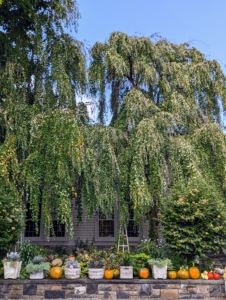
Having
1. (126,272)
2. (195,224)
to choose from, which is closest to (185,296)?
(126,272)

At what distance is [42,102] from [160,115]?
3.06 m

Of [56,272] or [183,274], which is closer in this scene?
[56,272]

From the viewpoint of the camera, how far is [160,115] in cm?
723

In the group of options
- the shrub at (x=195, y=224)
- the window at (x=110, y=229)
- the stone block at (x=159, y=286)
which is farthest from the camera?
the window at (x=110, y=229)

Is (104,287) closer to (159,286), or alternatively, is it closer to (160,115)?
(159,286)

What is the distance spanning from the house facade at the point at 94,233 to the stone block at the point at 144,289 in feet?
15.3

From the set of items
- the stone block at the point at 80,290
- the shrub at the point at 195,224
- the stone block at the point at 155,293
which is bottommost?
the stone block at the point at 155,293

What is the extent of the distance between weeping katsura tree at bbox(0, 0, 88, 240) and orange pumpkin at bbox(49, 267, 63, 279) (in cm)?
114

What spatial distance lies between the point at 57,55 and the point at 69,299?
18.7 feet

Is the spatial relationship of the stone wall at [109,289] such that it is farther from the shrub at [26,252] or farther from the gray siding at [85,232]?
the gray siding at [85,232]

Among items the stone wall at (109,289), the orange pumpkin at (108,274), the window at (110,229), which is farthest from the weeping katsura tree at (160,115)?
the orange pumpkin at (108,274)

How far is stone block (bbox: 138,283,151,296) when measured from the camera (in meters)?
4.97

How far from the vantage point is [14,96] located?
6668 millimetres

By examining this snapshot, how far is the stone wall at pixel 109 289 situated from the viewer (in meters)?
4.91
